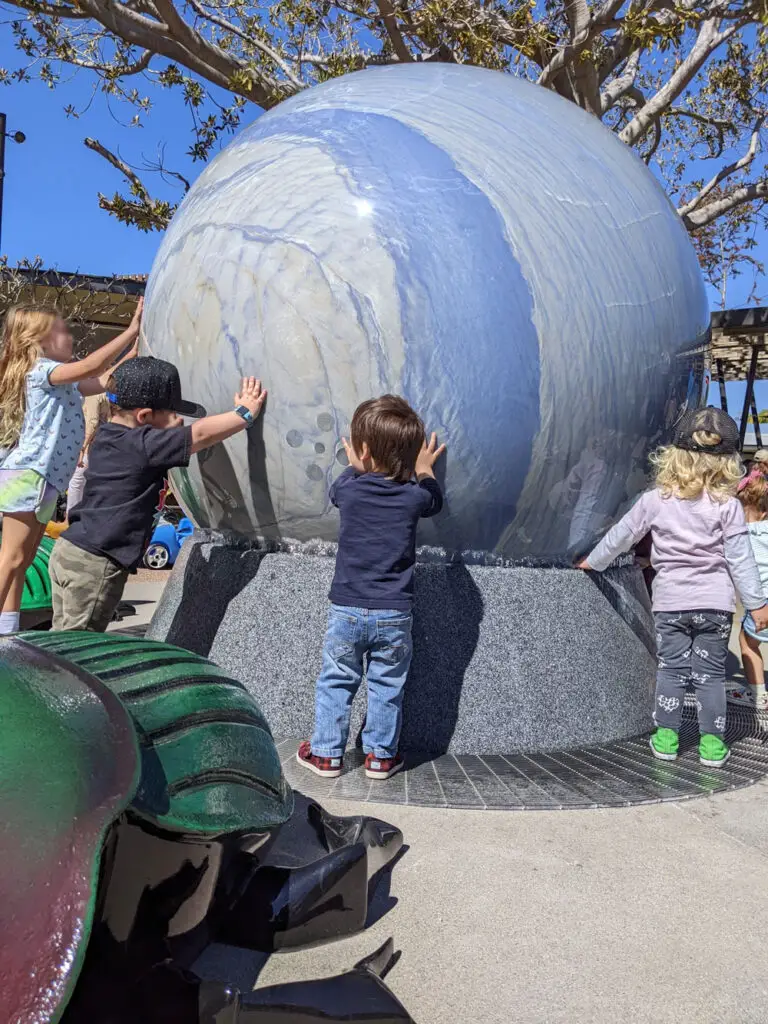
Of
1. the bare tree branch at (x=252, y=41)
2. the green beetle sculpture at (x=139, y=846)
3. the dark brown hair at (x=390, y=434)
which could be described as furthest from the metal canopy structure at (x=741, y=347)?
the green beetle sculpture at (x=139, y=846)

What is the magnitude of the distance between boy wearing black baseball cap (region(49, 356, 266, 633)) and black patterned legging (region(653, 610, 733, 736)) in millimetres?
1941

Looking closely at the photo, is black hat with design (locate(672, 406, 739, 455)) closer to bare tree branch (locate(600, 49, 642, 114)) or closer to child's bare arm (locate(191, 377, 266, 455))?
child's bare arm (locate(191, 377, 266, 455))

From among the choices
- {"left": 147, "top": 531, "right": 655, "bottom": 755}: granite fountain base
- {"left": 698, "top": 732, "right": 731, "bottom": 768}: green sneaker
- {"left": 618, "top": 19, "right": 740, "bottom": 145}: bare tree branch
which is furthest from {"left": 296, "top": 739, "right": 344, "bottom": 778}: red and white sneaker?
{"left": 618, "top": 19, "right": 740, "bottom": 145}: bare tree branch

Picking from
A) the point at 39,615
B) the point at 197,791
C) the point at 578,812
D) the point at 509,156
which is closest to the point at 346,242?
the point at 509,156

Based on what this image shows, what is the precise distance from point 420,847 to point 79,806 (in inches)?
63.2

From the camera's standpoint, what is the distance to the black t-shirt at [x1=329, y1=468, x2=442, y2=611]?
3.19 meters

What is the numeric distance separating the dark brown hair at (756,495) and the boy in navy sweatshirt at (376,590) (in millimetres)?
3045

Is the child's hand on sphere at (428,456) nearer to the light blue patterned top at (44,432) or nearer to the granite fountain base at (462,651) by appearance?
the granite fountain base at (462,651)

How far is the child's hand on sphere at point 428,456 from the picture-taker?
10.8 ft

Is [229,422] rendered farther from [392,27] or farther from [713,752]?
[392,27]

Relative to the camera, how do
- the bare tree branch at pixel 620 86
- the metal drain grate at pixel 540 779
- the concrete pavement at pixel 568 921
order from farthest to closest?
the bare tree branch at pixel 620 86
the metal drain grate at pixel 540 779
the concrete pavement at pixel 568 921

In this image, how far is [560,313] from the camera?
3.41 metres

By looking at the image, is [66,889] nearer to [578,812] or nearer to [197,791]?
[197,791]

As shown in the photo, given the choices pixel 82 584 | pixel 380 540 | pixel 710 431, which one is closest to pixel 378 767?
pixel 380 540
